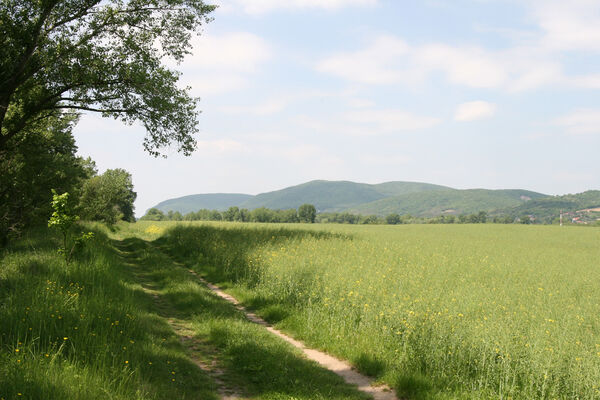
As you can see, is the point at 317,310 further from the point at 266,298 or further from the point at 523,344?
the point at 523,344

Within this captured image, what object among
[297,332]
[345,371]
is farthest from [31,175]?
[345,371]

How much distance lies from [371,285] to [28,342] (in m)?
8.07

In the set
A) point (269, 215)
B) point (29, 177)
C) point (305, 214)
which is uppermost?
point (29, 177)

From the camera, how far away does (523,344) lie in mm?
6793

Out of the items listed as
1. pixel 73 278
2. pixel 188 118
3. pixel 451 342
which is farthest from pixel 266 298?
pixel 188 118

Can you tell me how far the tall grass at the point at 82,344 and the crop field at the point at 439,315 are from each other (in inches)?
141

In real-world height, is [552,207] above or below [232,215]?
above

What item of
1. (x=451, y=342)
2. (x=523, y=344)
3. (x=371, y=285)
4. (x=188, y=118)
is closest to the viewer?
(x=523, y=344)

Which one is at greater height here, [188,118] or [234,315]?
[188,118]

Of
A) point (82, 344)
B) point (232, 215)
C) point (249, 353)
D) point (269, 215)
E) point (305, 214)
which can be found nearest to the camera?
point (82, 344)

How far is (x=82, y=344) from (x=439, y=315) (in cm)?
696

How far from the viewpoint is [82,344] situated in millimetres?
5941

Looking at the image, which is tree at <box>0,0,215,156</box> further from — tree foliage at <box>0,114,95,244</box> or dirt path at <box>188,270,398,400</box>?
dirt path at <box>188,270,398,400</box>

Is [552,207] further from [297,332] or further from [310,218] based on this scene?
[297,332]
